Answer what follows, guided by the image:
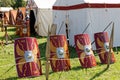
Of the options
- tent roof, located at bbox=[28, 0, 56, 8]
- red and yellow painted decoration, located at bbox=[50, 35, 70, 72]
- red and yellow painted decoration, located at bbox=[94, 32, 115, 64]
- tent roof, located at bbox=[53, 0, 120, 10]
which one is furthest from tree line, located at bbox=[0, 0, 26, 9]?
red and yellow painted decoration, located at bbox=[50, 35, 70, 72]

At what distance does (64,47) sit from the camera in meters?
8.98

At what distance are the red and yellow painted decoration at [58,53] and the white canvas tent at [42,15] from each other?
10.7 metres

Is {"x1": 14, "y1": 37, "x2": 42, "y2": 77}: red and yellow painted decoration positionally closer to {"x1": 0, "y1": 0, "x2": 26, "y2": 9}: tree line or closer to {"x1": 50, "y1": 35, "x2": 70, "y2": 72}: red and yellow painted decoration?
{"x1": 50, "y1": 35, "x2": 70, "y2": 72}: red and yellow painted decoration

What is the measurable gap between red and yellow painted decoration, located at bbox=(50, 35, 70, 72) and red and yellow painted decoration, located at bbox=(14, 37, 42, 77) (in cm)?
67

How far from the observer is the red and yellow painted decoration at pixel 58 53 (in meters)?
8.85

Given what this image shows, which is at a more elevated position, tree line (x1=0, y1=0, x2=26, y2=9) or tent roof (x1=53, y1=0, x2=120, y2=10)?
tent roof (x1=53, y1=0, x2=120, y2=10)

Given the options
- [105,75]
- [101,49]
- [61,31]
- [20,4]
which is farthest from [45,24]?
[20,4]

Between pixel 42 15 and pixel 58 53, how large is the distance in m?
11.4

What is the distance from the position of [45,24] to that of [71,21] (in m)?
5.73

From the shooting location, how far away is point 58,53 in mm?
8875

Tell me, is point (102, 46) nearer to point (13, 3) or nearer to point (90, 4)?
point (90, 4)

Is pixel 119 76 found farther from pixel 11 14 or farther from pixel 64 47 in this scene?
pixel 11 14

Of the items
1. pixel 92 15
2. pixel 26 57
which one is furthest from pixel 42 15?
pixel 26 57

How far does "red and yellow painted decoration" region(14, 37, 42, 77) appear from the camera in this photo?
26.9 feet
